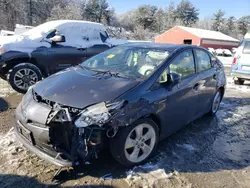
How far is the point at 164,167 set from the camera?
3.25 m

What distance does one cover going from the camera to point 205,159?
11.8ft

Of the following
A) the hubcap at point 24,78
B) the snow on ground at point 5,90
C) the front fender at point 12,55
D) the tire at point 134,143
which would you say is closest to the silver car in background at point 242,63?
the tire at point 134,143

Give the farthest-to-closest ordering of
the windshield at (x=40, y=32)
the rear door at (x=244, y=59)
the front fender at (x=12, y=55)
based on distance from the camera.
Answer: the rear door at (x=244, y=59)
the windshield at (x=40, y=32)
the front fender at (x=12, y=55)

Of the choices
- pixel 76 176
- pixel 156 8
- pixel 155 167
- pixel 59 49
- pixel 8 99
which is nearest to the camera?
pixel 76 176

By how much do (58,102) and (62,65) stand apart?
4333 millimetres

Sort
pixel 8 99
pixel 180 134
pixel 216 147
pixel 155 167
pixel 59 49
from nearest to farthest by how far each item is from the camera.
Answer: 1. pixel 155 167
2. pixel 216 147
3. pixel 180 134
4. pixel 8 99
5. pixel 59 49

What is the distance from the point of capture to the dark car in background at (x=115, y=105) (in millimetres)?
2666

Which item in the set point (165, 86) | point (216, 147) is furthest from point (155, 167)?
point (216, 147)

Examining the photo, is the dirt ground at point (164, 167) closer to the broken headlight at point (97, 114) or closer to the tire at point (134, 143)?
the tire at point (134, 143)

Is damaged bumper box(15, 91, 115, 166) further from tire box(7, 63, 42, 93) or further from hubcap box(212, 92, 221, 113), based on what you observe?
tire box(7, 63, 42, 93)

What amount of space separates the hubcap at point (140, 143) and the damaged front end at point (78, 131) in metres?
0.38

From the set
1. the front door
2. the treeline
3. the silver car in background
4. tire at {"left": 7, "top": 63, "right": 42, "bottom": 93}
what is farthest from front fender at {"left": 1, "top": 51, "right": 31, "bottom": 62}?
the treeline

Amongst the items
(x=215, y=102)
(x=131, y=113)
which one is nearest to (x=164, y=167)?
(x=131, y=113)

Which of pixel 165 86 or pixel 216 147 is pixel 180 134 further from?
pixel 165 86
